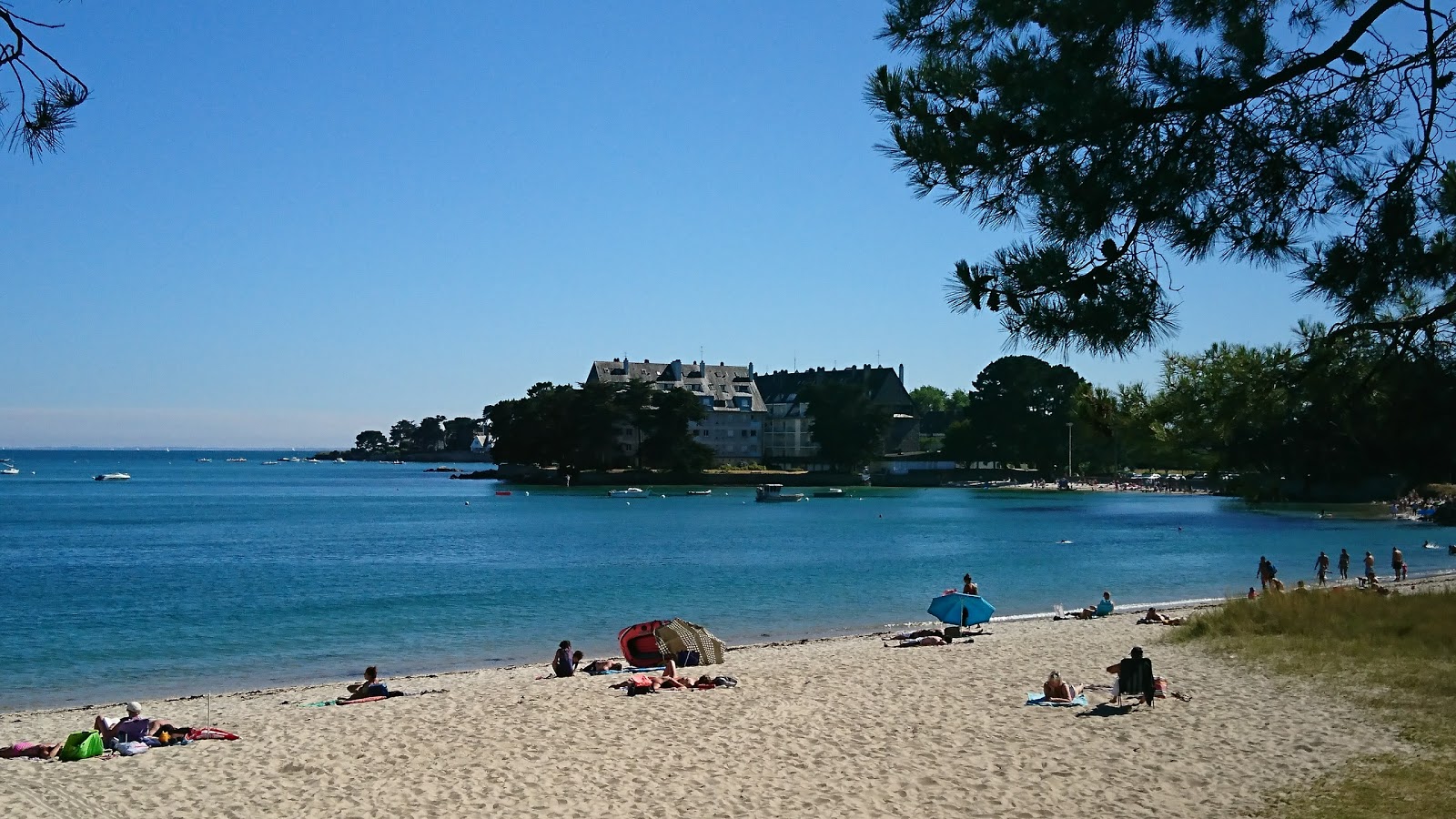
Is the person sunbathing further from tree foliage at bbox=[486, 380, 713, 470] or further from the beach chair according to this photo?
tree foliage at bbox=[486, 380, 713, 470]

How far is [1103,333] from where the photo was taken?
6.23 m

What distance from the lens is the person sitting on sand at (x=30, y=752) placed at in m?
14.3

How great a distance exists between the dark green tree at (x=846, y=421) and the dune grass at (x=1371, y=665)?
107 metres

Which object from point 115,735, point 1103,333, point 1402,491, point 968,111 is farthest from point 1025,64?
point 115,735

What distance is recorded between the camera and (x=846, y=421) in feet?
429

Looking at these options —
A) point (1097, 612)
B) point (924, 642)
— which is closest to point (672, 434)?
point (1097, 612)

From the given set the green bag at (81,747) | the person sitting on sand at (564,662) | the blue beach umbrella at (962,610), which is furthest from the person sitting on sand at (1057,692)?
Result: the green bag at (81,747)

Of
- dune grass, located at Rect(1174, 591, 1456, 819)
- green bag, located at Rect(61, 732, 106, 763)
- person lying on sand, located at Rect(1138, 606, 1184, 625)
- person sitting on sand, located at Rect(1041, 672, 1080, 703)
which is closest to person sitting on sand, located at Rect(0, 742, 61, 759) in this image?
green bag, located at Rect(61, 732, 106, 763)

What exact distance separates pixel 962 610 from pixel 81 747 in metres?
18.3

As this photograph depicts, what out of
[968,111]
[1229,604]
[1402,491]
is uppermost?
[968,111]

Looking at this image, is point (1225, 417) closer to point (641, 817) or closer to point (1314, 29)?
point (1314, 29)

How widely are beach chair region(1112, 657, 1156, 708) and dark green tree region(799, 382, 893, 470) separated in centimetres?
11496

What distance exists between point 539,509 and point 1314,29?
3462 inches

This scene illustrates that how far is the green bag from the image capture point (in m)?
14.1
